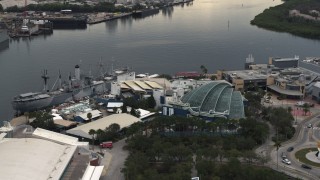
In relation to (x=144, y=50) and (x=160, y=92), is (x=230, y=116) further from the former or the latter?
(x=144, y=50)

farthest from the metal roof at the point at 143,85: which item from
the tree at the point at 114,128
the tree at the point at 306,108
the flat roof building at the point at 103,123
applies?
the tree at the point at 306,108

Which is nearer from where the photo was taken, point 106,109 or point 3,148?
point 3,148

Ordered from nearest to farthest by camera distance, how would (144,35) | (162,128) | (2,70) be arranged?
1. (162,128)
2. (2,70)
3. (144,35)

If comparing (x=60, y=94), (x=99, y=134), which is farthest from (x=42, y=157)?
(x=60, y=94)

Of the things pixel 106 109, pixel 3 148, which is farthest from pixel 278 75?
pixel 3 148

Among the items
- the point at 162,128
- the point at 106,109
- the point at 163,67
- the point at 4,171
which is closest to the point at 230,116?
the point at 162,128

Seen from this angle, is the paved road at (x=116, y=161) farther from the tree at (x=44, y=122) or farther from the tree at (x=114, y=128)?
the tree at (x=44, y=122)

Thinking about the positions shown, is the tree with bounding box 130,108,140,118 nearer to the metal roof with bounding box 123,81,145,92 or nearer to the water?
the metal roof with bounding box 123,81,145,92

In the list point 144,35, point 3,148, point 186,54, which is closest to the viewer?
point 3,148
